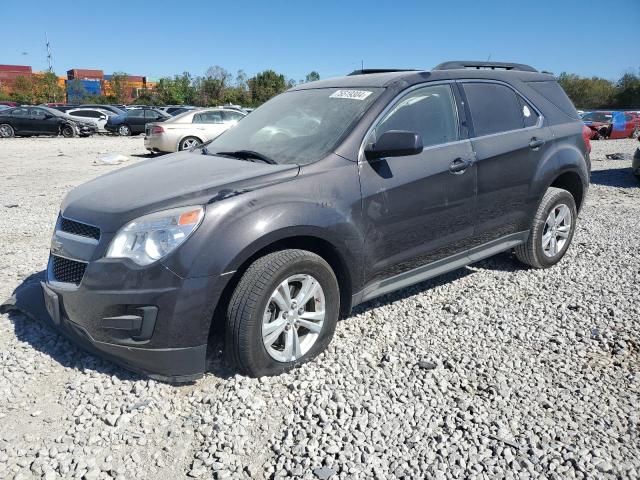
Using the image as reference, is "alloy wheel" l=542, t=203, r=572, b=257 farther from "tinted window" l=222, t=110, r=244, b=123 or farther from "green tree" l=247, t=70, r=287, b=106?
"green tree" l=247, t=70, r=287, b=106

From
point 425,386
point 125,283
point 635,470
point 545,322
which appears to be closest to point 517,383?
point 425,386

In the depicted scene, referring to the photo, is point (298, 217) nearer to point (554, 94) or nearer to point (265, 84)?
point (554, 94)

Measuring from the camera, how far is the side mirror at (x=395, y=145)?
10.8 feet

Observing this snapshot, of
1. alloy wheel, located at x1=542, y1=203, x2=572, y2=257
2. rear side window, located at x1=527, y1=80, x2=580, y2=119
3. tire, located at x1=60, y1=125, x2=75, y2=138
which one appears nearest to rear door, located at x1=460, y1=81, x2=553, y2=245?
rear side window, located at x1=527, y1=80, x2=580, y2=119

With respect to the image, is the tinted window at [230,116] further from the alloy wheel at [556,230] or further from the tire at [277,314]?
the tire at [277,314]

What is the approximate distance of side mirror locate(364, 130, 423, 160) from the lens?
10.8 feet

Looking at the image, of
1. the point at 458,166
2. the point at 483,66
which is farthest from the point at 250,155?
the point at 483,66

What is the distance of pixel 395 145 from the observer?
3291 mm

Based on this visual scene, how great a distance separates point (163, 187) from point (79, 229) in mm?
540

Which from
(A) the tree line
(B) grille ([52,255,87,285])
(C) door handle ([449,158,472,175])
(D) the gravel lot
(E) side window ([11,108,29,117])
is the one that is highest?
(A) the tree line

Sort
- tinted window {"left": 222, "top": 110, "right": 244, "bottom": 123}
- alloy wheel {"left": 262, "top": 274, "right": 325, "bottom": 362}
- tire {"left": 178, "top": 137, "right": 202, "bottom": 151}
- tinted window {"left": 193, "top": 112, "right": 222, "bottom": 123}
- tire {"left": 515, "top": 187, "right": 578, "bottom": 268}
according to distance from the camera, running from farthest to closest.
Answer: tinted window {"left": 222, "top": 110, "right": 244, "bottom": 123} < tinted window {"left": 193, "top": 112, "right": 222, "bottom": 123} < tire {"left": 178, "top": 137, "right": 202, "bottom": 151} < tire {"left": 515, "top": 187, "right": 578, "bottom": 268} < alloy wheel {"left": 262, "top": 274, "right": 325, "bottom": 362}

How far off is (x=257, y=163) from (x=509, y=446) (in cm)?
221

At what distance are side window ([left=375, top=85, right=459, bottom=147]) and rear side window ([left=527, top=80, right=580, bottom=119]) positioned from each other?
130cm

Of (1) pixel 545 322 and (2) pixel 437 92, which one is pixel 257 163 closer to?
(2) pixel 437 92
